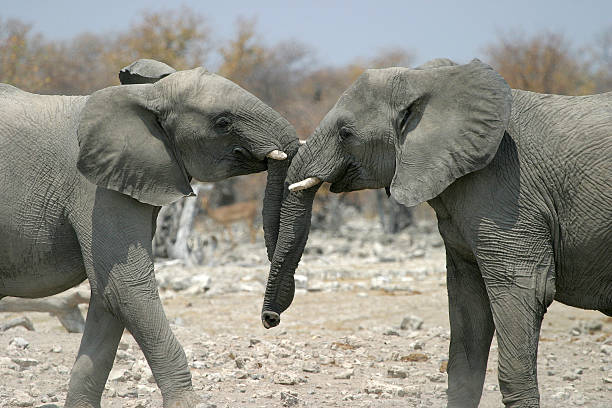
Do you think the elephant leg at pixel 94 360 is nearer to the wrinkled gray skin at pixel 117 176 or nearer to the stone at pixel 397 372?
the wrinkled gray skin at pixel 117 176

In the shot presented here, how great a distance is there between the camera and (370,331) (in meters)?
8.34

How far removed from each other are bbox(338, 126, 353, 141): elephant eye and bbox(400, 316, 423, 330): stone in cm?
418

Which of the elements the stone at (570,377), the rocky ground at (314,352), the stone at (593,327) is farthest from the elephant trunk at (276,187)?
the stone at (593,327)

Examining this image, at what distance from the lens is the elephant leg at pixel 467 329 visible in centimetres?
488

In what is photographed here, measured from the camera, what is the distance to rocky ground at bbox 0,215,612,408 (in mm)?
5746

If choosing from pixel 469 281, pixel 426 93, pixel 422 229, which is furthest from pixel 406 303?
pixel 422 229

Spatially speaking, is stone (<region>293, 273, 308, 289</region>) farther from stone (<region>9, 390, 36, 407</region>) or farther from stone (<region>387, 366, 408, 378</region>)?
stone (<region>9, 390, 36, 407</region>)

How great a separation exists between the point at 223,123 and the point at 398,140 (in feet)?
2.99

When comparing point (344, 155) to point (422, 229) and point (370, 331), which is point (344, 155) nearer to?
point (370, 331)

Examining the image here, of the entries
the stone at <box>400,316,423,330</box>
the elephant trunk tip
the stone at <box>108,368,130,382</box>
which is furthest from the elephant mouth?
the stone at <box>400,316,423,330</box>

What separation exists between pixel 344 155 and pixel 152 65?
1259 mm

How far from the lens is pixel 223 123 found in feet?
15.1

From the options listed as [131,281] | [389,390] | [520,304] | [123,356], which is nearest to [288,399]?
[389,390]

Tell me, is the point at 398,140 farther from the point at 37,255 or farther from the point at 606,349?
the point at 606,349
